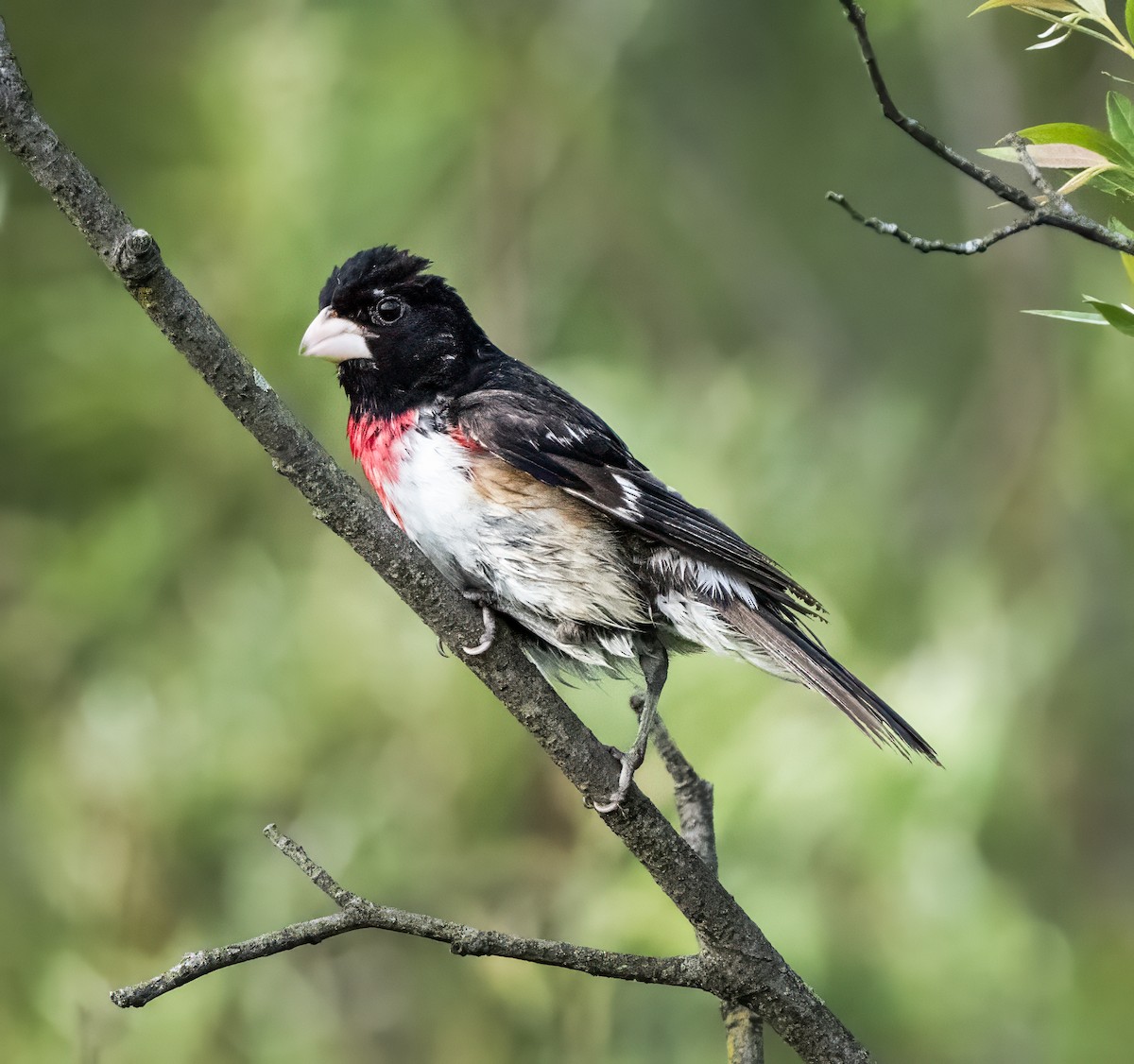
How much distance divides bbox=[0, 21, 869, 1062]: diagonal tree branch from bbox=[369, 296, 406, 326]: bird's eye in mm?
889

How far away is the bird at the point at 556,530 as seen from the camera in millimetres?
2338

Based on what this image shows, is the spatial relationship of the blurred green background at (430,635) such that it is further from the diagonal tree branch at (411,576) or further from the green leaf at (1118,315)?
the green leaf at (1118,315)

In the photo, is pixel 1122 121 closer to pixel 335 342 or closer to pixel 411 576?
pixel 411 576

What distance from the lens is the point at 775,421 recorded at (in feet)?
13.4

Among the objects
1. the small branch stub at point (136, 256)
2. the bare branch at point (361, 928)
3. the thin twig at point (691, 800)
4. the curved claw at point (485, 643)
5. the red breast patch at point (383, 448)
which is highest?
the red breast patch at point (383, 448)

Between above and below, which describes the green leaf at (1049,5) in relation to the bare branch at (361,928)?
above

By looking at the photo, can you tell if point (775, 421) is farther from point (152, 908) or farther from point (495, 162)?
point (152, 908)

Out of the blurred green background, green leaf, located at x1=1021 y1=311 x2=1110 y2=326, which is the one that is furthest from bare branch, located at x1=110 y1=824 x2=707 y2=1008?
the blurred green background

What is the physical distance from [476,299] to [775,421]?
1.01 meters

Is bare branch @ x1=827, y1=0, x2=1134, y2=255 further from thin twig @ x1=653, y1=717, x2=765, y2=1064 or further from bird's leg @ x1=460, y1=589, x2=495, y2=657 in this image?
thin twig @ x1=653, y1=717, x2=765, y2=1064

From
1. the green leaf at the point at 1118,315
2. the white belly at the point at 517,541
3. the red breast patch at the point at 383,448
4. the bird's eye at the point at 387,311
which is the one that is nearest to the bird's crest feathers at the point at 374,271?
the bird's eye at the point at 387,311

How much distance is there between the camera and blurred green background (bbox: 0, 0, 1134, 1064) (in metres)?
3.70

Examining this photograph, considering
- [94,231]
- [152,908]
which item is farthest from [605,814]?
[152,908]

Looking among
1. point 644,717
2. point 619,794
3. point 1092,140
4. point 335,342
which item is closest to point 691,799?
point 644,717
